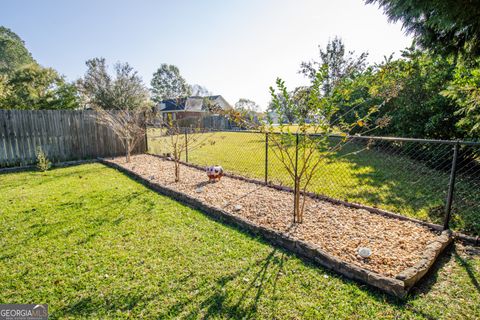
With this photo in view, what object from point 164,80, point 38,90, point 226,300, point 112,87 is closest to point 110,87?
point 112,87

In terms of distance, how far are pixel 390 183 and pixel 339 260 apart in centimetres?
358

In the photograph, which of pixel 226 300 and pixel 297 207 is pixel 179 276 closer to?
pixel 226 300

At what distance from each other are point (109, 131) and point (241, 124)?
7.30 meters

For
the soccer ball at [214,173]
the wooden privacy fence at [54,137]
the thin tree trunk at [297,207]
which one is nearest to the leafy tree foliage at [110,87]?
the wooden privacy fence at [54,137]

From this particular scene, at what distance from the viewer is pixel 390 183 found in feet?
16.5

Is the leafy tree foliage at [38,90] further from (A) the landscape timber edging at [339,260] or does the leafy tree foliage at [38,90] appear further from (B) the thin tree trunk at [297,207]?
(B) the thin tree trunk at [297,207]

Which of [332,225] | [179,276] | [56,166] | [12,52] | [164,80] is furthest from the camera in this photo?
[164,80]

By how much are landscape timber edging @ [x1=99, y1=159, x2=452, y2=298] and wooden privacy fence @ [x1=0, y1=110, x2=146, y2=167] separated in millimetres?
6787

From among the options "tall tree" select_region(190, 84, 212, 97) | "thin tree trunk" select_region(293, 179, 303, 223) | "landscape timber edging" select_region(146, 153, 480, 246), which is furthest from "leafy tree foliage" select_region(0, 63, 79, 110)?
"tall tree" select_region(190, 84, 212, 97)

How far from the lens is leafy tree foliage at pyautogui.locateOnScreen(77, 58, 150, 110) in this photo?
22984mm

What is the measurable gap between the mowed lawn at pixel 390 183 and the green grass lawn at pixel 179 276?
1.11m

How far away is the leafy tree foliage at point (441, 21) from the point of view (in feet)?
5.85

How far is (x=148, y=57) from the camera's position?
19.6 metres

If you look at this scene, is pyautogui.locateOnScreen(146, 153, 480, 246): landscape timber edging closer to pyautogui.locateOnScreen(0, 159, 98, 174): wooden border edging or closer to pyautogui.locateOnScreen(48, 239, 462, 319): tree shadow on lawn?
pyautogui.locateOnScreen(48, 239, 462, 319): tree shadow on lawn
